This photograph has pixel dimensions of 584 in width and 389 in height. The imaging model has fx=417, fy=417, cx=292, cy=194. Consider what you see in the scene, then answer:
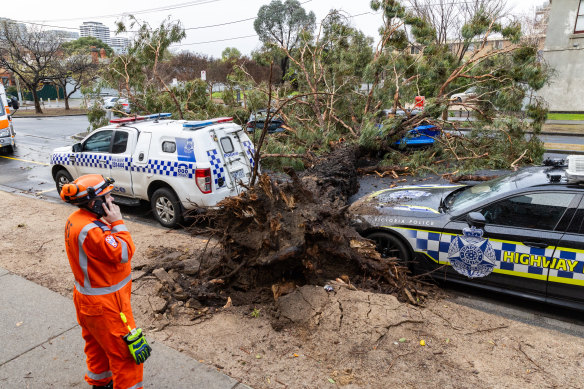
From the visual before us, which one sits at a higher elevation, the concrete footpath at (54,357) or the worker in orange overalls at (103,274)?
the worker in orange overalls at (103,274)

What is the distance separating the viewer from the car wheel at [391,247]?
16.5 feet

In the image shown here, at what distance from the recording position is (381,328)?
3.79 m

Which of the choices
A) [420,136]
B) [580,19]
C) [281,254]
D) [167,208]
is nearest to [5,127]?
[167,208]

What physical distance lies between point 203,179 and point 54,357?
3614 millimetres

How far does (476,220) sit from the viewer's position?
4.41 metres

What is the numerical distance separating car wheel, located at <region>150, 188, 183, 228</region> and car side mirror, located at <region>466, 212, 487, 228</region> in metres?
4.61

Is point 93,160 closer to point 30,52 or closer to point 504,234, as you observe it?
point 504,234

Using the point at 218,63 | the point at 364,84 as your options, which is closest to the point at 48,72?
the point at 218,63

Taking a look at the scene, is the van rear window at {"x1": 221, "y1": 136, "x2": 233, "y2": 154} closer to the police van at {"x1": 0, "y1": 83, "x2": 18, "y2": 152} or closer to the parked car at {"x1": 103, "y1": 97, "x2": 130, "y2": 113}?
the parked car at {"x1": 103, "y1": 97, "x2": 130, "y2": 113}

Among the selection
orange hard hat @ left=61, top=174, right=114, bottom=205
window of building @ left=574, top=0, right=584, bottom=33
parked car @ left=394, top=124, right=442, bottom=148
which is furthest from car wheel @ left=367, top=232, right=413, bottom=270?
window of building @ left=574, top=0, right=584, bottom=33

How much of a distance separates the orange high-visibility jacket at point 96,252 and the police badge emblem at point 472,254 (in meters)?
3.49

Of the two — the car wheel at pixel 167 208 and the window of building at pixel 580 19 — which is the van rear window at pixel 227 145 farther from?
the window of building at pixel 580 19

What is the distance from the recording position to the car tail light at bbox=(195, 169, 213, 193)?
673cm

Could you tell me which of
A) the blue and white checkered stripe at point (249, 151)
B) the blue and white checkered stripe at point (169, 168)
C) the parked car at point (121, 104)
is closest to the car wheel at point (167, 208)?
the blue and white checkered stripe at point (169, 168)
